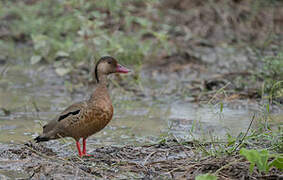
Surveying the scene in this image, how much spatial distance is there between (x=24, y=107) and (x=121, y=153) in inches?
117

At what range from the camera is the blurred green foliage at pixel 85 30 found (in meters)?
9.04

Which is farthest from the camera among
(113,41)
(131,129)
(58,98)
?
(113,41)

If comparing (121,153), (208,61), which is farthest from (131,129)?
(208,61)

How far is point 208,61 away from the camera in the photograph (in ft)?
35.3

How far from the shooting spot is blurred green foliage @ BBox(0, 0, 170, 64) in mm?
9039

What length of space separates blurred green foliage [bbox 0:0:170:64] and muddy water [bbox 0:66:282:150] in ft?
2.42

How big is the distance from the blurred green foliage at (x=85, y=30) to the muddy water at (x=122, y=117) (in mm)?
739

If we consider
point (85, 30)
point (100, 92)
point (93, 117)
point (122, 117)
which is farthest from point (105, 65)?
point (85, 30)

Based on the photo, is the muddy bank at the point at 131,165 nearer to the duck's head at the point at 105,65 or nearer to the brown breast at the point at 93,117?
the brown breast at the point at 93,117

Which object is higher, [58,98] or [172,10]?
[172,10]

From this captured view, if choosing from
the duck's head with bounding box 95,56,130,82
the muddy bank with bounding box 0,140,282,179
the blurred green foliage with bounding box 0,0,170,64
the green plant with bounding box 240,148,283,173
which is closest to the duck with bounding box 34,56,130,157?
the duck's head with bounding box 95,56,130,82

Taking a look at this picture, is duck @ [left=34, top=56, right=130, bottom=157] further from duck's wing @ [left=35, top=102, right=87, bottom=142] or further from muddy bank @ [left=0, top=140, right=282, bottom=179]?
muddy bank @ [left=0, top=140, right=282, bottom=179]

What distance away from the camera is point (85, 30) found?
8688 mm

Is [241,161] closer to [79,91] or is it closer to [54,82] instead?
[79,91]
